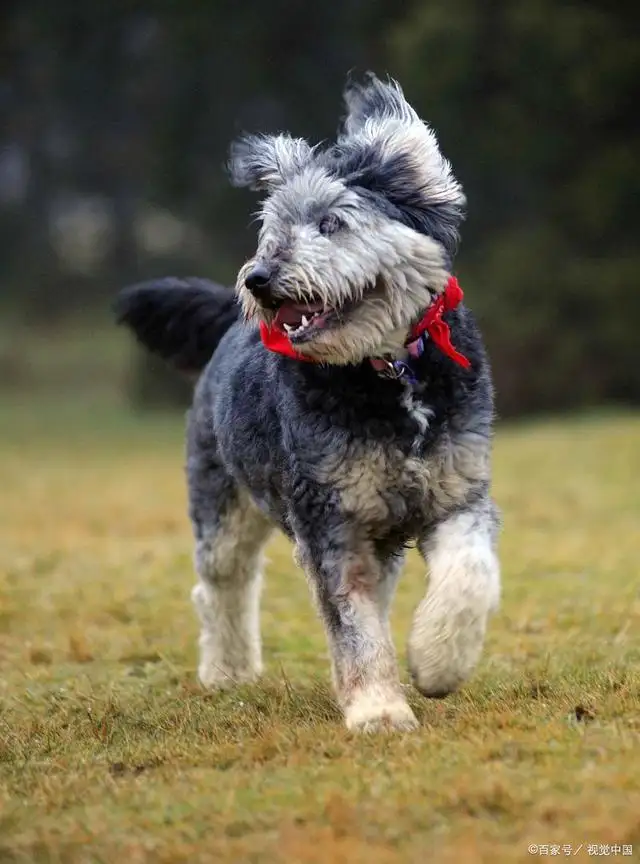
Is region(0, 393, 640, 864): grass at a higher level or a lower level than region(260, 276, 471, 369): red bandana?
lower

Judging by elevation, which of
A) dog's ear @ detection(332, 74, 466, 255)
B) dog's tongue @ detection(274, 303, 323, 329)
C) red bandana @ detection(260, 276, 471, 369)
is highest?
dog's ear @ detection(332, 74, 466, 255)

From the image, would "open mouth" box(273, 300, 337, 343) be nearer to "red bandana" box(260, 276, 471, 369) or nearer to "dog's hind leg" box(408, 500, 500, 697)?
"red bandana" box(260, 276, 471, 369)

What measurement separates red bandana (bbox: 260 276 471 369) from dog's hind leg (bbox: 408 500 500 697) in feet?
2.28

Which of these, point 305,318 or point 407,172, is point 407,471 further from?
point 407,172

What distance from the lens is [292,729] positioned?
536 centimetres

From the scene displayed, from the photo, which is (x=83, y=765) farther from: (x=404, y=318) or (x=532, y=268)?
(x=532, y=268)

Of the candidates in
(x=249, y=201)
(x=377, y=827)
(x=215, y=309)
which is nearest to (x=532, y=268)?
(x=249, y=201)

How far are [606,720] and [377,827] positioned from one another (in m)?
1.35

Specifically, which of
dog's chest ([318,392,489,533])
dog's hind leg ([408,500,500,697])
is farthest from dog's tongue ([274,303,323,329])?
dog's hind leg ([408,500,500,697])

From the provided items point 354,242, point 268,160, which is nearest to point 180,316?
point 268,160

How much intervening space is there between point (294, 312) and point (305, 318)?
0.06 m

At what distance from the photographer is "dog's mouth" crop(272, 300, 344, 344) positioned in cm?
535

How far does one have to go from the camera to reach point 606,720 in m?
5.21

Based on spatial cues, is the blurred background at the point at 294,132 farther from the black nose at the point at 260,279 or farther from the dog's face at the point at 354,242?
the black nose at the point at 260,279
